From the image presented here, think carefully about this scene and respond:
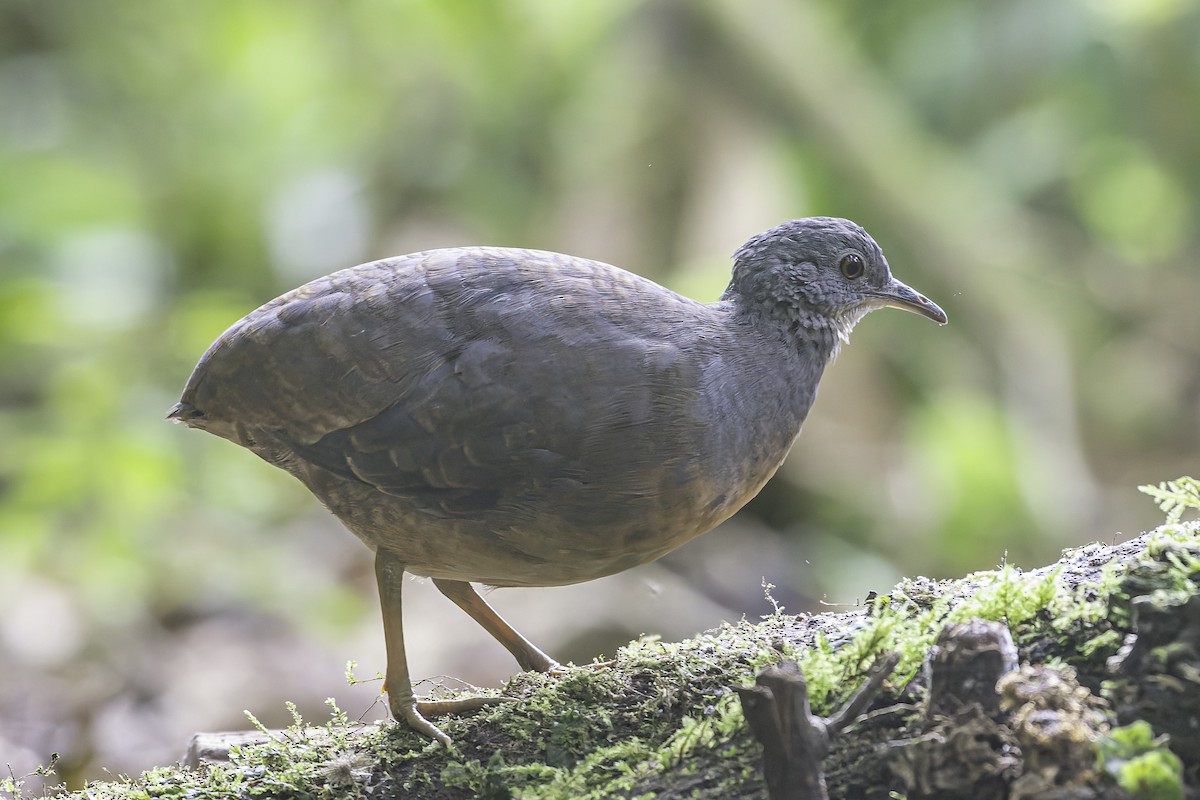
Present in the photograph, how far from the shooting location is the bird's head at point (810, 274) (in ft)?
11.7

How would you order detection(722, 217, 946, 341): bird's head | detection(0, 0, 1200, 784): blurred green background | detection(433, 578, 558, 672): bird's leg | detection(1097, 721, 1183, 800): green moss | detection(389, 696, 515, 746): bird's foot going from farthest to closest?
1. detection(0, 0, 1200, 784): blurred green background
2. detection(433, 578, 558, 672): bird's leg
3. detection(722, 217, 946, 341): bird's head
4. detection(389, 696, 515, 746): bird's foot
5. detection(1097, 721, 1183, 800): green moss

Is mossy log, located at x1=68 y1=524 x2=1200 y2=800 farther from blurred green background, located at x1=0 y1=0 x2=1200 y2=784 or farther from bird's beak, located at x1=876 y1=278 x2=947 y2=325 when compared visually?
blurred green background, located at x1=0 y1=0 x2=1200 y2=784

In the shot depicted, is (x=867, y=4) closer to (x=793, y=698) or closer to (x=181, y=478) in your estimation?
(x=181, y=478)

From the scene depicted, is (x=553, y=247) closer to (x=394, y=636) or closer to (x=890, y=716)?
(x=394, y=636)

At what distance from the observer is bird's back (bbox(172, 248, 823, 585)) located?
10.3 feet

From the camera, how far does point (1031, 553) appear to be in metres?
7.29

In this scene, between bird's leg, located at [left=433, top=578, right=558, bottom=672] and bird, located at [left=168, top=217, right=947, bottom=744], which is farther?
bird's leg, located at [left=433, top=578, right=558, bottom=672]

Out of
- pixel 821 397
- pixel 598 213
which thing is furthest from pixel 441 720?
pixel 598 213

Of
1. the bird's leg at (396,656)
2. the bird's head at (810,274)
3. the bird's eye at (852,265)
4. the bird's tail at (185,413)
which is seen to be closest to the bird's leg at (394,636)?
the bird's leg at (396,656)

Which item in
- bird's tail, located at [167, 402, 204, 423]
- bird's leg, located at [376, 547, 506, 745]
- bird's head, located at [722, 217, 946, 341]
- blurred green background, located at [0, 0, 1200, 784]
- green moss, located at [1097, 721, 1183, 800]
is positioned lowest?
green moss, located at [1097, 721, 1183, 800]

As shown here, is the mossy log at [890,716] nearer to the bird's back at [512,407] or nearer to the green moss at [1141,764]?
the green moss at [1141,764]

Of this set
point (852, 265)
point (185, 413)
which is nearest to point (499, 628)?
point (185, 413)

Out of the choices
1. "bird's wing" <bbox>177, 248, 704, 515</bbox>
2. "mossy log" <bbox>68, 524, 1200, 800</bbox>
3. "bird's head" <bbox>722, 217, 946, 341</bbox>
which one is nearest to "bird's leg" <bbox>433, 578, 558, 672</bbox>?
"mossy log" <bbox>68, 524, 1200, 800</bbox>

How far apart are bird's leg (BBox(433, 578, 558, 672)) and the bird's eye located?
5.19ft
